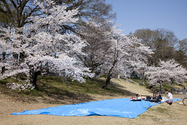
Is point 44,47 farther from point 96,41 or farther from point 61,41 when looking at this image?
point 96,41

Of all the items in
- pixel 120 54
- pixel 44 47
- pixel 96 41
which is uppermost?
pixel 96 41

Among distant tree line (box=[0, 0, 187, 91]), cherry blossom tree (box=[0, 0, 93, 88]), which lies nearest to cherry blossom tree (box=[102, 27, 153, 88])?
distant tree line (box=[0, 0, 187, 91])

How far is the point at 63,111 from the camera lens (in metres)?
6.54

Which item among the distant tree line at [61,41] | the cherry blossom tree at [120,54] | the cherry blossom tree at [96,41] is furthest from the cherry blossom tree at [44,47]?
the cherry blossom tree at [120,54]

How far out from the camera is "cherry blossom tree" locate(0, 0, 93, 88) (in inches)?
336

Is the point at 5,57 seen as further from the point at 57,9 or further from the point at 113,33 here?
the point at 113,33

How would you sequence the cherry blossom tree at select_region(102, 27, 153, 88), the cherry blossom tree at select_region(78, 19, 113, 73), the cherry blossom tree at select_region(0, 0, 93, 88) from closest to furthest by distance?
the cherry blossom tree at select_region(0, 0, 93, 88)
the cherry blossom tree at select_region(78, 19, 113, 73)
the cherry blossom tree at select_region(102, 27, 153, 88)

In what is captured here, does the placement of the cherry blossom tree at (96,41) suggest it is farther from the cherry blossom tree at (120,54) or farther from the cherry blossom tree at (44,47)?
the cherry blossom tree at (44,47)

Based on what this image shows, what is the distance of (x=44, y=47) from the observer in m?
9.11

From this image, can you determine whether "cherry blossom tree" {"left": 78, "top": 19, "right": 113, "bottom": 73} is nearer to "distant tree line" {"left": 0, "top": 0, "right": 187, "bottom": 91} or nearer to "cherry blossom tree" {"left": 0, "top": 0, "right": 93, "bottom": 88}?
"distant tree line" {"left": 0, "top": 0, "right": 187, "bottom": 91}

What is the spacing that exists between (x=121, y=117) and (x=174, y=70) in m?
21.7

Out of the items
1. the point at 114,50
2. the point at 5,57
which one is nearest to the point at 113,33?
the point at 114,50

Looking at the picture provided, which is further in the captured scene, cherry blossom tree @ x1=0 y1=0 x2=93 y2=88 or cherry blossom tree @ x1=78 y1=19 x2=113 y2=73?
cherry blossom tree @ x1=78 y1=19 x2=113 y2=73

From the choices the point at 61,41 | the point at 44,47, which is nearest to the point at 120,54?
the point at 61,41
